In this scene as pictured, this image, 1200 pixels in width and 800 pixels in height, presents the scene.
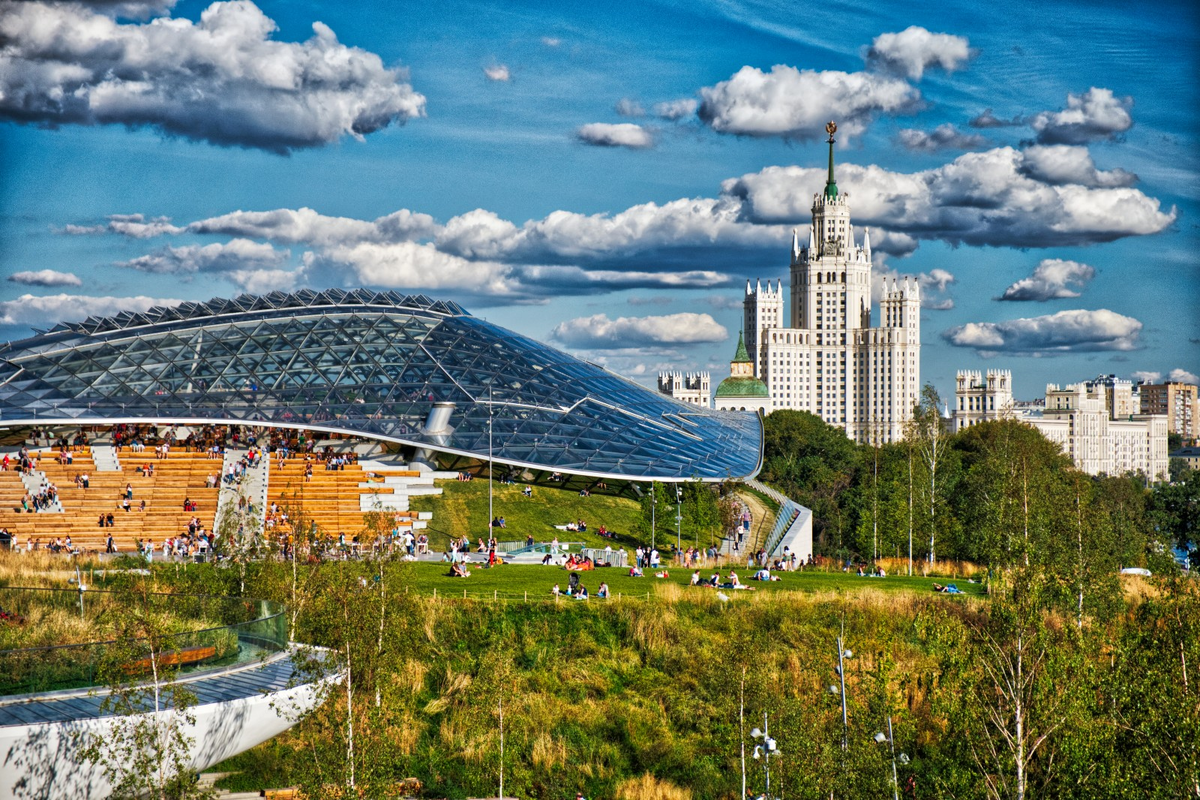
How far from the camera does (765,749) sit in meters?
21.9

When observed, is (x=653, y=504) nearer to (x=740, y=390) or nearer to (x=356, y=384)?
(x=356, y=384)

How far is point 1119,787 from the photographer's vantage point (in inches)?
677

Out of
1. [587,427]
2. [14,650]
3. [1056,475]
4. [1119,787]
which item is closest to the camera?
[14,650]

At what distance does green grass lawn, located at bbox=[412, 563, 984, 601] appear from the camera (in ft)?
113

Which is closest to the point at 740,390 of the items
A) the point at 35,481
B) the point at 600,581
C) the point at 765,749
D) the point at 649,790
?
the point at 35,481

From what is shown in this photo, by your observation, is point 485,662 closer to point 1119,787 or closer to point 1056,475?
point 1119,787

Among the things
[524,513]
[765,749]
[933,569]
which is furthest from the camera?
[524,513]

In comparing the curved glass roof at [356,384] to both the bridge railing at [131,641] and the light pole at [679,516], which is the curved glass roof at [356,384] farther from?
the bridge railing at [131,641]

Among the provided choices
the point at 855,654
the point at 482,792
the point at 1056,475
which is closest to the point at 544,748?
the point at 482,792

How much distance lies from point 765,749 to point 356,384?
1405 inches

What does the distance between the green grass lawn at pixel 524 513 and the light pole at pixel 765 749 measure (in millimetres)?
22587

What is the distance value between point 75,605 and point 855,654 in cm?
1870

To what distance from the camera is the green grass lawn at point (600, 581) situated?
34312 millimetres

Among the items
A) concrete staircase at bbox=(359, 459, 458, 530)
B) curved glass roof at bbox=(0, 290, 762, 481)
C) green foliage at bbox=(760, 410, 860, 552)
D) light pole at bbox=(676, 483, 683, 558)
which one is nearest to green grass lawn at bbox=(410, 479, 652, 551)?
concrete staircase at bbox=(359, 459, 458, 530)
